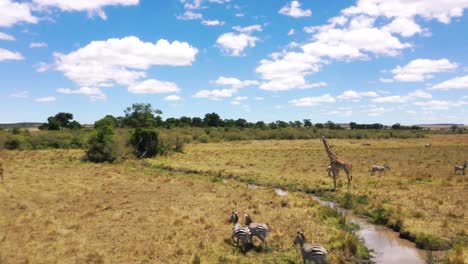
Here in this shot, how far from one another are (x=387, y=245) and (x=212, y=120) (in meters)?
126

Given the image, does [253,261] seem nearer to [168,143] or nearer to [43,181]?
[43,181]

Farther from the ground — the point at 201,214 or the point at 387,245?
the point at 201,214

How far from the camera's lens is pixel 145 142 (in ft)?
181

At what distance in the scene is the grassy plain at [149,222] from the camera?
1383cm

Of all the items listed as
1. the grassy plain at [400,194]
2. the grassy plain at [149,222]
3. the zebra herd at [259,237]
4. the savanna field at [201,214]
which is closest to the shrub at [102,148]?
the grassy plain at [400,194]

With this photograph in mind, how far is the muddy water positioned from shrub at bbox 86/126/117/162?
121ft

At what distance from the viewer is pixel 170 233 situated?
16250 mm

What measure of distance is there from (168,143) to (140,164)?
11765mm

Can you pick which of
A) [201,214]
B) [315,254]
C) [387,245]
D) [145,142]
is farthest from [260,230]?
[145,142]

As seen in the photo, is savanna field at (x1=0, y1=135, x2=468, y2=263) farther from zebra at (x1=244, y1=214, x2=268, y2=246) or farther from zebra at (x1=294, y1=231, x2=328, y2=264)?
zebra at (x1=294, y1=231, x2=328, y2=264)

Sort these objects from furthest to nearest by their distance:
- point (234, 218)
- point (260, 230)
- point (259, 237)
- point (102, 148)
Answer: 1. point (102, 148)
2. point (234, 218)
3. point (259, 237)
4. point (260, 230)

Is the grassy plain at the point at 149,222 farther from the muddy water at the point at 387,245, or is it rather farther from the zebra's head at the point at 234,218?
the muddy water at the point at 387,245

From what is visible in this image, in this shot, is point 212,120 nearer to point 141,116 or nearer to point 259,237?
point 141,116

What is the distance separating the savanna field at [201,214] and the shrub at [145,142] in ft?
64.4
